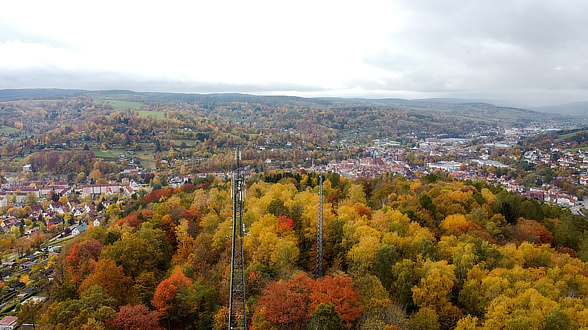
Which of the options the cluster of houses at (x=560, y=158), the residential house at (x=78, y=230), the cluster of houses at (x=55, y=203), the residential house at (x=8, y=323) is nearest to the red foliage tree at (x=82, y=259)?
the residential house at (x=8, y=323)

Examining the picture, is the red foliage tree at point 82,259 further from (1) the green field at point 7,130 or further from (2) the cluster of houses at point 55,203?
(1) the green field at point 7,130

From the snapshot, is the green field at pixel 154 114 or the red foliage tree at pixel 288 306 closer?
the red foliage tree at pixel 288 306

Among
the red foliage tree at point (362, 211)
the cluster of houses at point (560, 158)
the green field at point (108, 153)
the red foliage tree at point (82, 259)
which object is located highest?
the red foliage tree at point (362, 211)

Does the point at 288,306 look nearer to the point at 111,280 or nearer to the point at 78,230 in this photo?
the point at 111,280

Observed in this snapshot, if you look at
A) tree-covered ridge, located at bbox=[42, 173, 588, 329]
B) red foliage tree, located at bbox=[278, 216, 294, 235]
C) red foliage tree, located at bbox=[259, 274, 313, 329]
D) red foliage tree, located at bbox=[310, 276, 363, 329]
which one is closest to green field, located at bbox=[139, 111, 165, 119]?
tree-covered ridge, located at bbox=[42, 173, 588, 329]

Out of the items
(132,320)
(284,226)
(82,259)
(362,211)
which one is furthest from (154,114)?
(132,320)

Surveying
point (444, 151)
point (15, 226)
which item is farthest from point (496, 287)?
point (444, 151)
